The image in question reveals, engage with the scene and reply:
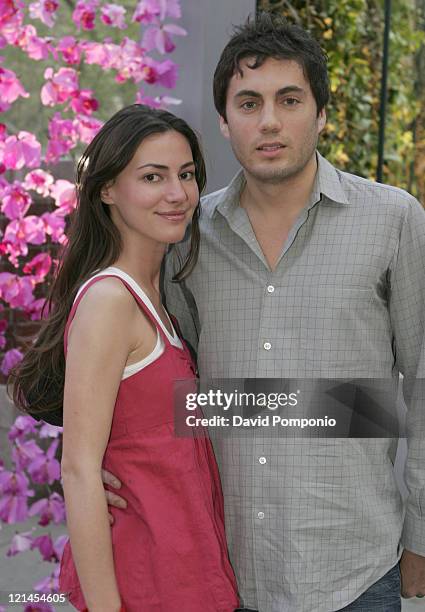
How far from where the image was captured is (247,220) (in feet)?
6.39

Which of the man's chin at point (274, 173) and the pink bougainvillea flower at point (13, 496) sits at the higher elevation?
the man's chin at point (274, 173)

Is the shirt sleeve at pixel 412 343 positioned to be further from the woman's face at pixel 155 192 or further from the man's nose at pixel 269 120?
the woman's face at pixel 155 192

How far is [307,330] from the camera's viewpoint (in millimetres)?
1824

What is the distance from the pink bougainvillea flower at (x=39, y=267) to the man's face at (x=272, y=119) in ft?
4.66

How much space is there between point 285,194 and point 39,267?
1493mm

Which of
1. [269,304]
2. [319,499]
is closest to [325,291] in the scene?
[269,304]

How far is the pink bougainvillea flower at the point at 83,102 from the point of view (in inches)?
124

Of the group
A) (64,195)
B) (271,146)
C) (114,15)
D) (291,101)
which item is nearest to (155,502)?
(271,146)

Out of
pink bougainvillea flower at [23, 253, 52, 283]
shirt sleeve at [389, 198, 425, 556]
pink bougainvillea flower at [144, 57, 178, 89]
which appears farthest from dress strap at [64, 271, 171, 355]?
pink bougainvillea flower at [23, 253, 52, 283]

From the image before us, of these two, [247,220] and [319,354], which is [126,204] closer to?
[247,220]

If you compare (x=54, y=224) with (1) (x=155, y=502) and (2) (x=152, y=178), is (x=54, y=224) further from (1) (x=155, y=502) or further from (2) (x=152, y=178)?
(1) (x=155, y=502)

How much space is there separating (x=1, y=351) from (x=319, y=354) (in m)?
3.16

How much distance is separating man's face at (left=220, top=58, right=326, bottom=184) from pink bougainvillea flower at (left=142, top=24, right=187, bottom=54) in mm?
1080

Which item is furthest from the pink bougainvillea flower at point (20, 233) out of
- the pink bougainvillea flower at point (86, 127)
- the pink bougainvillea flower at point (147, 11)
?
the pink bougainvillea flower at point (147, 11)
